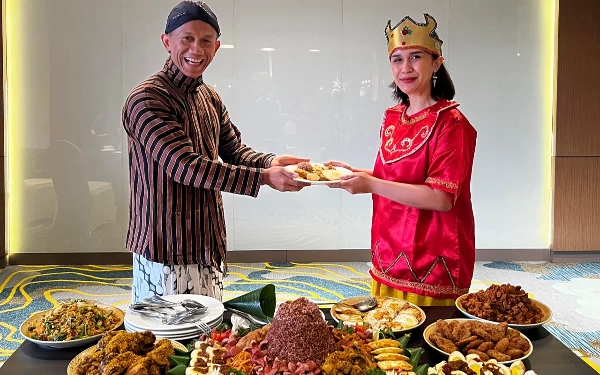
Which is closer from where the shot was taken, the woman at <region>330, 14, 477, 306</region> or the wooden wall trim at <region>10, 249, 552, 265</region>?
the woman at <region>330, 14, 477, 306</region>

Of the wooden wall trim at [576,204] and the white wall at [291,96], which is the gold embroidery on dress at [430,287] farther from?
the wooden wall trim at [576,204]

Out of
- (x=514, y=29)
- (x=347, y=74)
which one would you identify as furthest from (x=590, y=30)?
(x=347, y=74)

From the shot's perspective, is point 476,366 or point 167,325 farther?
point 167,325

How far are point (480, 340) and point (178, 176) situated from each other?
45.1 inches

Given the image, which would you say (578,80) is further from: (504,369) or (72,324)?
(72,324)

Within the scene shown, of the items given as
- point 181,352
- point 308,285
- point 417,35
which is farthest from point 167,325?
point 308,285

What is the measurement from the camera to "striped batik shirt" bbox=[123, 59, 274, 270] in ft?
6.83

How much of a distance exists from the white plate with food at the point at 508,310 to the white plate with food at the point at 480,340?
4.1 inches

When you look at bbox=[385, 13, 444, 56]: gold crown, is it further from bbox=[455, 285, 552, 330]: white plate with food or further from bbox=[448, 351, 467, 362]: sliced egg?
bbox=[448, 351, 467, 362]: sliced egg

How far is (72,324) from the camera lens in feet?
5.22

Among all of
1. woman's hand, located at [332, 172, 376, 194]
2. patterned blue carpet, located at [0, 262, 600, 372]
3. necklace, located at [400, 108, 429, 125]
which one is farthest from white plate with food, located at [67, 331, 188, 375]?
patterned blue carpet, located at [0, 262, 600, 372]

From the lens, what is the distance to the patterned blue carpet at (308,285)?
3.86 m

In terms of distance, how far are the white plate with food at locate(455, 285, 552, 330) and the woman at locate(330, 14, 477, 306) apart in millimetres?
365

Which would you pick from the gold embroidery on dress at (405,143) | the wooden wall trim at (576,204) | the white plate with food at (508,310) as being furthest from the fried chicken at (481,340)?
the wooden wall trim at (576,204)
